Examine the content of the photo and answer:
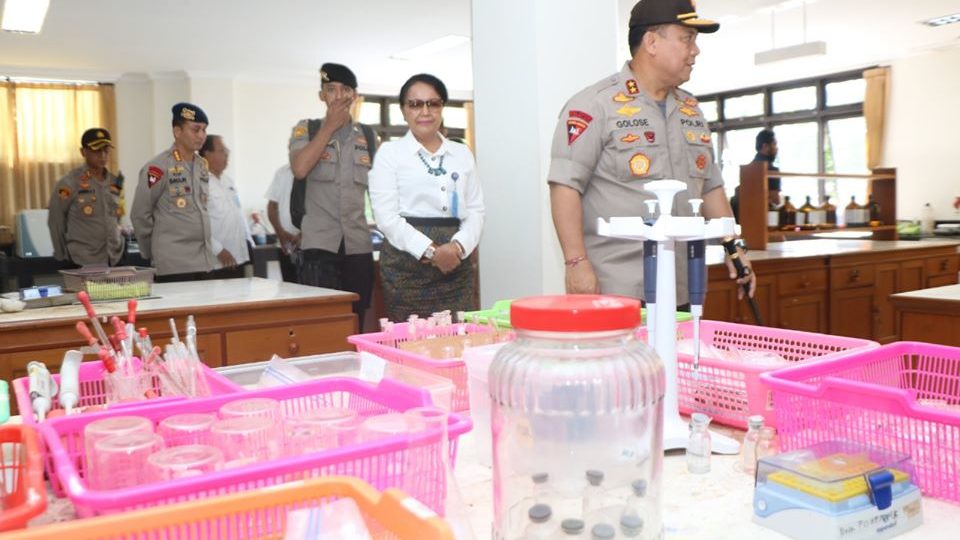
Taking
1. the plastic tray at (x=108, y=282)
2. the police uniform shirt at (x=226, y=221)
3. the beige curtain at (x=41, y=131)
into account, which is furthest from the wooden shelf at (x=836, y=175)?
the beige curtain at (x=41, y=131)

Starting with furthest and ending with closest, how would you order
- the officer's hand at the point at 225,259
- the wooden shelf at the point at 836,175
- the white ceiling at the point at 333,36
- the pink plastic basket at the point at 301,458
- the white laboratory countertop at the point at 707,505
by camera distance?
1. the white ceiling at the point at 333,36
2. the wooden shelf at the point at 836,175
3. the officer's hand at the point at 225,259
4. the white laboratory countertop at the point at 707,505
5. the pink plastic basket at the point at 301,458

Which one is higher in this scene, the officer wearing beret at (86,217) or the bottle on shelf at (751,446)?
the officer wearing beret at (86,217)

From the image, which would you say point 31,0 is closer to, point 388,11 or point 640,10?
point 388,11

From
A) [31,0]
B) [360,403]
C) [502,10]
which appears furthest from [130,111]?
[360,403]

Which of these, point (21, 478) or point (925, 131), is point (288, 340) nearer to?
point (21, 478)

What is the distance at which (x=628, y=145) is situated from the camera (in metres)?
1.98

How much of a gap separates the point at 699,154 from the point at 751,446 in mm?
1214

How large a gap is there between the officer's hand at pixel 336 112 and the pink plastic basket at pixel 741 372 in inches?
82.9

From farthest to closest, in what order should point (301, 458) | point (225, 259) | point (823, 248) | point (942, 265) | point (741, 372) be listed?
1. point (942, 265)
2. point (823, 248)
3. point (225, 259)
4. point (741, 372)
5. point (301, 458)

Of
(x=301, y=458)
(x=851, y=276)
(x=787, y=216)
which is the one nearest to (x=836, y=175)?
(x=787, y=216)

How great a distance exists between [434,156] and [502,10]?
2.99 feet

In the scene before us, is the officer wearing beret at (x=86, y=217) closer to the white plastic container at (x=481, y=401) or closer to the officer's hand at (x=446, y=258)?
the officer's hand at (x=446, y=258)

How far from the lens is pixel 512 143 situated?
130 inches

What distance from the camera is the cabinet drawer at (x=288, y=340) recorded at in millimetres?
2566
